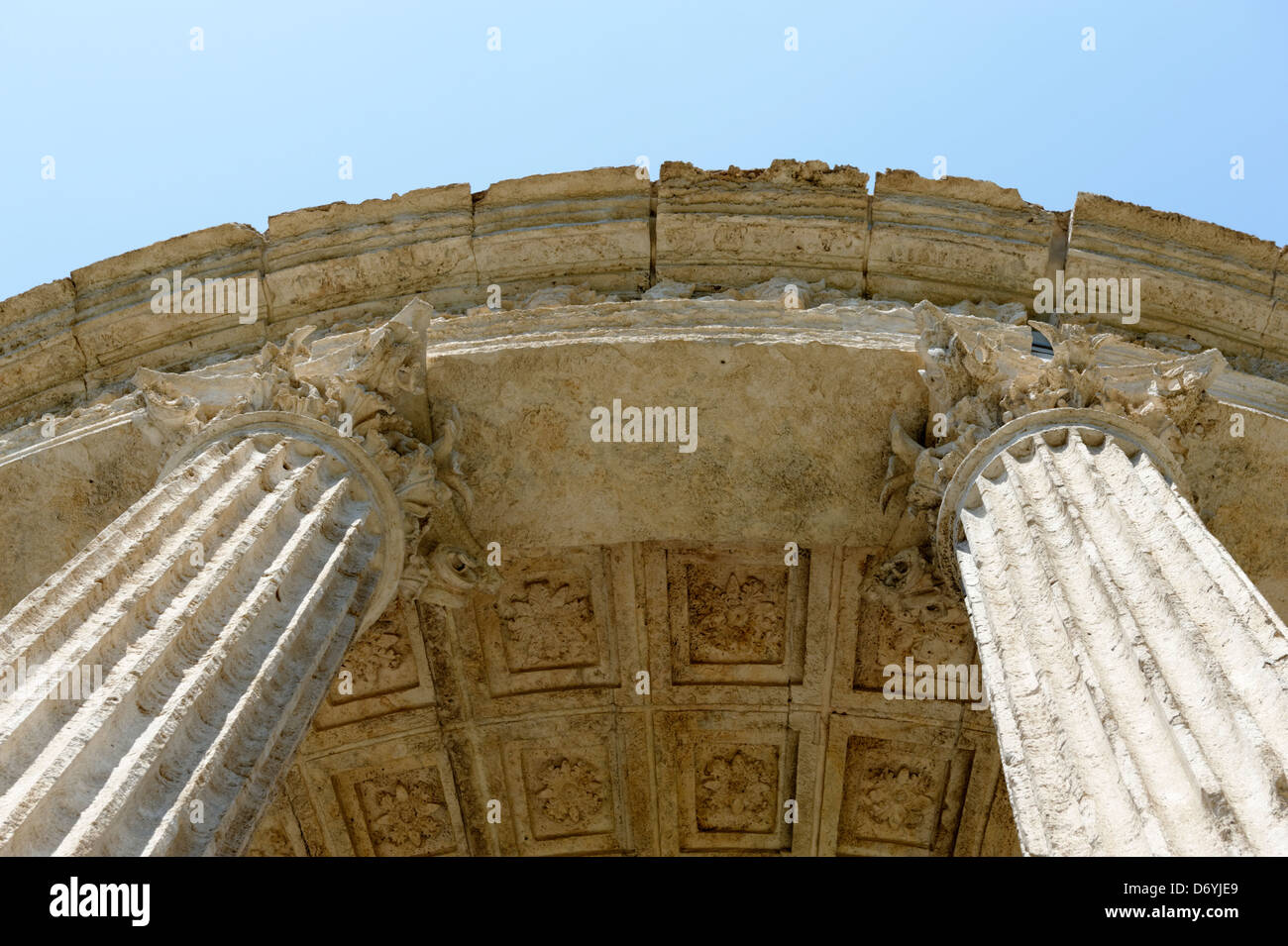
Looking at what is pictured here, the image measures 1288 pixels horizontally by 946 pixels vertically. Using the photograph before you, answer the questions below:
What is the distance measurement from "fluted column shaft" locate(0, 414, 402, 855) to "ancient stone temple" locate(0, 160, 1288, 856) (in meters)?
0.03

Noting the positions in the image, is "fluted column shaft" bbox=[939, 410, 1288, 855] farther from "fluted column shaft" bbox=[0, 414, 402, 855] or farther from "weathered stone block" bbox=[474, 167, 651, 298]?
"weathered stone block" bbox=[474, 167, 651, 298]

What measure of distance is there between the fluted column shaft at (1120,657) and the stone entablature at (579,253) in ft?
14.5

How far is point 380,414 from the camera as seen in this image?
35.7ft

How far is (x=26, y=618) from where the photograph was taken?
7.16 metres

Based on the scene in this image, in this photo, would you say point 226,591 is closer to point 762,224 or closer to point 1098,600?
point 1098,600

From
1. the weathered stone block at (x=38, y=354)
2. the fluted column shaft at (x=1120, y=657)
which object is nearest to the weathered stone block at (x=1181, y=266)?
the fluted column shaft at (x=1120, y=657)

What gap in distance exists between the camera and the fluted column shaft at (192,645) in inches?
241

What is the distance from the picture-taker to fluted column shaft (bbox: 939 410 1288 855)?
18.9 feet

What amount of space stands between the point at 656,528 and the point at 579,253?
3.34m

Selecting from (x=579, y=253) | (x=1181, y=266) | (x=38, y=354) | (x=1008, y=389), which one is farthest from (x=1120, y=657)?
(x=38, y=354)

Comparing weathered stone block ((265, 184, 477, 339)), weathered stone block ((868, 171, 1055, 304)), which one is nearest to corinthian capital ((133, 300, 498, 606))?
weathered stone block ((265, 184, 477, 339))

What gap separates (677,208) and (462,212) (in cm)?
217

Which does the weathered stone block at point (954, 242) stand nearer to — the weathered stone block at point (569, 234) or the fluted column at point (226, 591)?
the weathered stone block at point (569, 234)
